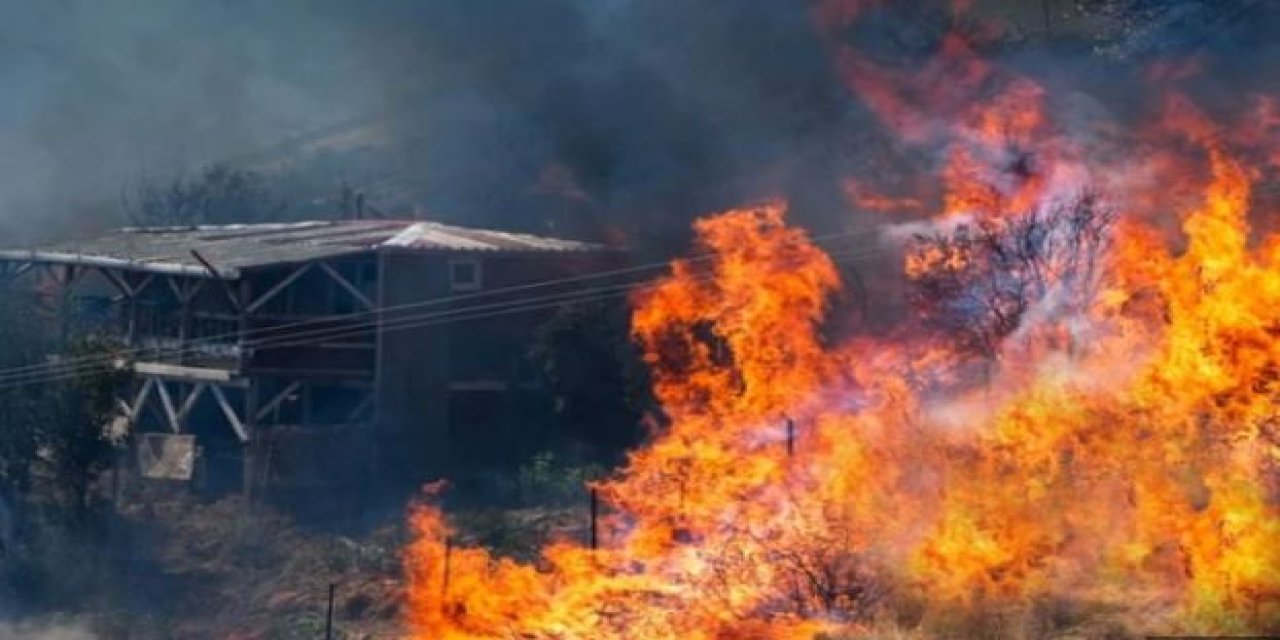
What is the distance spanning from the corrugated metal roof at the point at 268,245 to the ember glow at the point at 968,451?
664 cm

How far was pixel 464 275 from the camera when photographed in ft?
94.2

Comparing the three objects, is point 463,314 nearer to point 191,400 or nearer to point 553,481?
point 553,481

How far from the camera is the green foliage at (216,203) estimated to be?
165ft

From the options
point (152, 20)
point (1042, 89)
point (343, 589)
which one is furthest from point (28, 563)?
point (152, 20)

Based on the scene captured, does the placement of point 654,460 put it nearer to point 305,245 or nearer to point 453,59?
point 305,245

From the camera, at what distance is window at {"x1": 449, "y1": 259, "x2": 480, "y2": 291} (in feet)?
93.4

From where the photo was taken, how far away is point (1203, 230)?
696 inches

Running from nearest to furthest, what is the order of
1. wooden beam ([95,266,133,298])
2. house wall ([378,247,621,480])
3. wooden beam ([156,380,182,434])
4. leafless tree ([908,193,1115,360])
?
leafless tree ([908,193,1115,360]), house wall ([378,247,621,480]), wooden beam ([156,380,182,434]), wooden beam ([95,266,133,298])

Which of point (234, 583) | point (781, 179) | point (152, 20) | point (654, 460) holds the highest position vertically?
point (152, 20)

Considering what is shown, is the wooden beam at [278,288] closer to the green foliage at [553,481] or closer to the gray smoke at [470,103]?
the green foliage at [553,481]

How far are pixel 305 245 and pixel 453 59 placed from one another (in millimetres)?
27767

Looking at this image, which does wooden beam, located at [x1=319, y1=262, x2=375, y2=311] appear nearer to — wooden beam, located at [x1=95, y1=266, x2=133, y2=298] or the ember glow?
the ember glow

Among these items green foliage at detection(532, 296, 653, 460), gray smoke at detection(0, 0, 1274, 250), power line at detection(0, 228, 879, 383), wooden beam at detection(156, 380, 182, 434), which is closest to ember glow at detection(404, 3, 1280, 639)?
green foliage at detection(532, 296, 653, 460)

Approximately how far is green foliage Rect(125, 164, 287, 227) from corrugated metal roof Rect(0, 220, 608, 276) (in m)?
12.5
